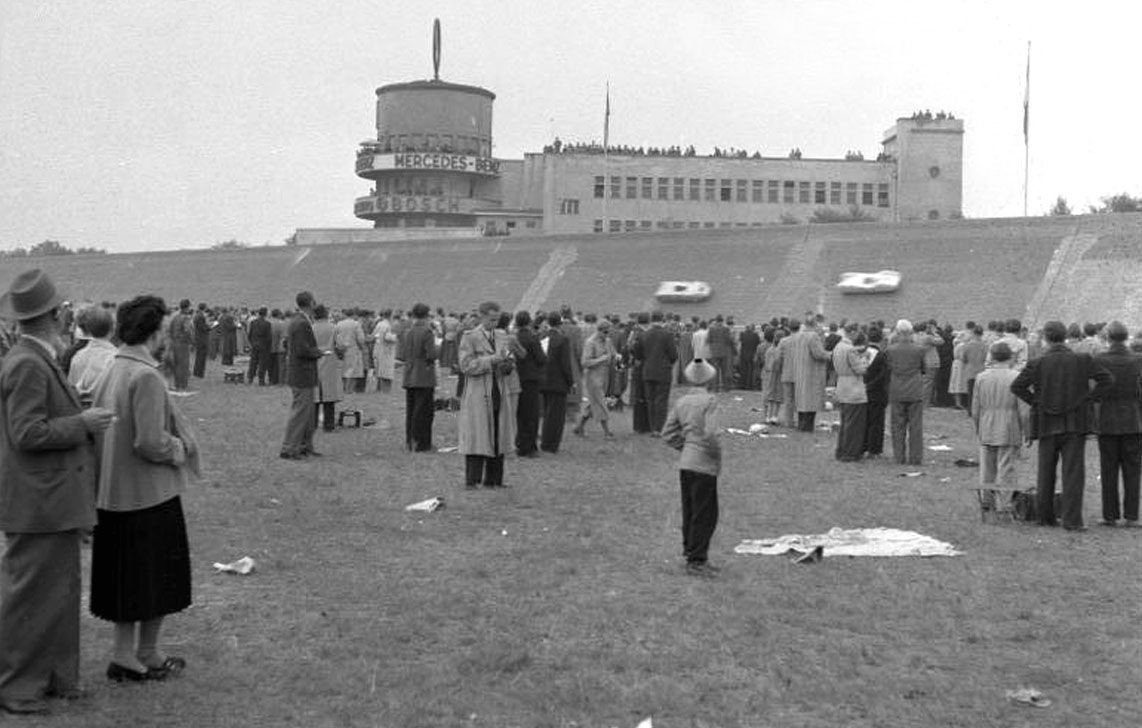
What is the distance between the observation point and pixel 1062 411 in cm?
1331

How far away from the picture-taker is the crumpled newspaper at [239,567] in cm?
1041

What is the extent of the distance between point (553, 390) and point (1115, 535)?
8.24m

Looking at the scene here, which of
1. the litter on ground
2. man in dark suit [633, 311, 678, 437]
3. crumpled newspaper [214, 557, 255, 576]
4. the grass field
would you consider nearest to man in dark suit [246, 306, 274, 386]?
man in dark suit [633, 311, 678, 437]

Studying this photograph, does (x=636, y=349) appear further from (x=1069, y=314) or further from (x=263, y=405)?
(x=1069, y=314)

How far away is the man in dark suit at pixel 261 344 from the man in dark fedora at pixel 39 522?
2470 centimetres

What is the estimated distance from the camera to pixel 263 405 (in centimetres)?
2611

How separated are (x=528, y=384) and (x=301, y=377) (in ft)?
10.3

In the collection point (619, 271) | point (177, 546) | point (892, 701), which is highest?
point (619, 271)

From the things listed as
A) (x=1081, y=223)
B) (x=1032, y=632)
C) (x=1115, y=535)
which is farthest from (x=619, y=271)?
(x=1032, y=632)

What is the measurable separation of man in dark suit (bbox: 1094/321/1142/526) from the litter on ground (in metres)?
2.51

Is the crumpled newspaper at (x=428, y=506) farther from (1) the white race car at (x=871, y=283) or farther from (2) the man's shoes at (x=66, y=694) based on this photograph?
(1) the white race car at (x=871, y=283)

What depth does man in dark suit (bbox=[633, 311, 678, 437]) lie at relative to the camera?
69.3 feet

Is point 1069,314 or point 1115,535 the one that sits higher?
point 1069,314

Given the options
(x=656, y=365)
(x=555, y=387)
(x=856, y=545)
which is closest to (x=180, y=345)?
(x=656, y=365)
